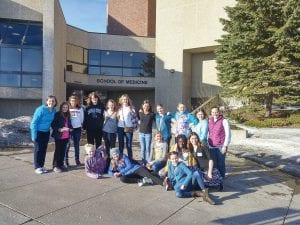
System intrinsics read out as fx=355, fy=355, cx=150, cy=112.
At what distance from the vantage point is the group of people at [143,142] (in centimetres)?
649

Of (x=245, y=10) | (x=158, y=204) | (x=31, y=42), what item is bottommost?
(x=158, y=204)

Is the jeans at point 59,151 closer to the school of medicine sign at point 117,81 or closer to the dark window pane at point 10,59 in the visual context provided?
the dark window pane at point 10,59

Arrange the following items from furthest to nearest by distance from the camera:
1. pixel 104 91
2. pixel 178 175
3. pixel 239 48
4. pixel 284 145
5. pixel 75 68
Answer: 1. pixel 104 91
2. pixel 75 68
3. pixel 239 48
4. pixel 284 145
5. pixel 178 175

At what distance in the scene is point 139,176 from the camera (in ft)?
22.4

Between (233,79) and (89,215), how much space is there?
14.9 metres

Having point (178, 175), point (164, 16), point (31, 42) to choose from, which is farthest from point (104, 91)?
point (178, 175)

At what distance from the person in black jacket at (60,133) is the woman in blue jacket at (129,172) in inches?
44.0

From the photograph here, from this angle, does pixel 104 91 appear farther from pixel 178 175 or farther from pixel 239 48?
pixel 178 175

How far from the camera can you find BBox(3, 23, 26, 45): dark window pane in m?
20.1

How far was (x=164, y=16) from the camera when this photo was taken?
2936cm

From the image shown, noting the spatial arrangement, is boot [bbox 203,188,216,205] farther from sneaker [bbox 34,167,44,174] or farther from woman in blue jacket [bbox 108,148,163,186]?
sneaker [bbox 34,167,44,174]

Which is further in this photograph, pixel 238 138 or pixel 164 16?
pixel 164 16

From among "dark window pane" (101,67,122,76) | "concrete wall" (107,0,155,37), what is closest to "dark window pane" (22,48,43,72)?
"dark window pane" (101,67,122,76)

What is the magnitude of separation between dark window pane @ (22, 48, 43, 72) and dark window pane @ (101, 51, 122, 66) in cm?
925
